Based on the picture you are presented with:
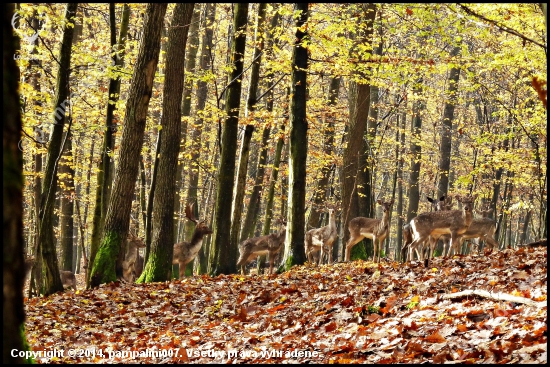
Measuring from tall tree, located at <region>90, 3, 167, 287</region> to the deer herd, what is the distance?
2852mm

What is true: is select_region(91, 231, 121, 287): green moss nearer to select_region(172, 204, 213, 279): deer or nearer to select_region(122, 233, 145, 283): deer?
select_region(172, 204, 213, 279): deer

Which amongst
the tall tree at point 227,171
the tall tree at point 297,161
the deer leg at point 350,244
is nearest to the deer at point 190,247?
the tall tree at point 227,171

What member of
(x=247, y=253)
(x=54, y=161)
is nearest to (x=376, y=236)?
(x=247, y=253)

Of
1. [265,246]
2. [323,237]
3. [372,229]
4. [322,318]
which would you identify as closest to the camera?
[322,318]

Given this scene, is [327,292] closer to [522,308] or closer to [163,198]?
[522,308]

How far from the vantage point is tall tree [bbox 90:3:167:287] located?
1273cm

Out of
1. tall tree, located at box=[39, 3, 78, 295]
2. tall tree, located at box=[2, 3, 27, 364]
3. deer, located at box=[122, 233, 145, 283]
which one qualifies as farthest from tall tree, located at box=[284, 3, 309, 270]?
→ tall tree, located at box=[2, 3, 27, 364]

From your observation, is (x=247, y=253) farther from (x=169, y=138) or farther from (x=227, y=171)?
(x=169, y=138)

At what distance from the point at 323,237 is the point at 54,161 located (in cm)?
854

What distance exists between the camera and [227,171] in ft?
51.1

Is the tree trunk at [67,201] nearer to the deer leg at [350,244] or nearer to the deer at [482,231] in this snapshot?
the deer leg at [350,244]

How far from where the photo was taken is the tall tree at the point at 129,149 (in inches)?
501

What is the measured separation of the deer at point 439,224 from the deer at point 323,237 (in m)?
2.98

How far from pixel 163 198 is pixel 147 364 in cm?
841
